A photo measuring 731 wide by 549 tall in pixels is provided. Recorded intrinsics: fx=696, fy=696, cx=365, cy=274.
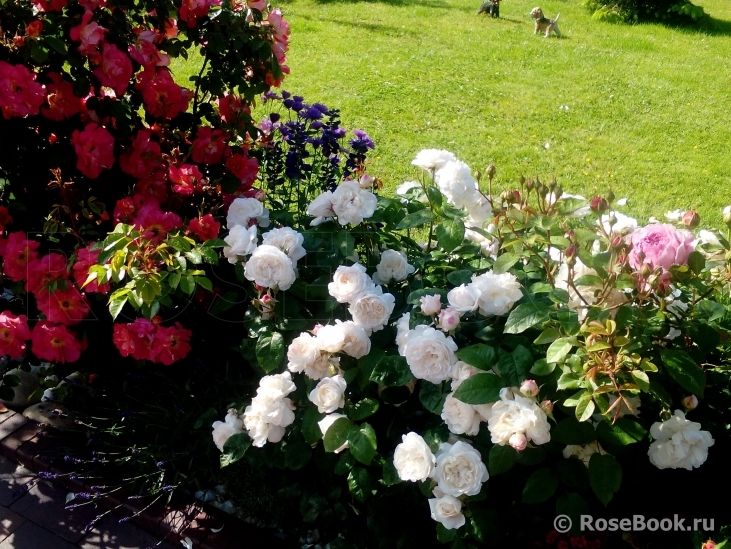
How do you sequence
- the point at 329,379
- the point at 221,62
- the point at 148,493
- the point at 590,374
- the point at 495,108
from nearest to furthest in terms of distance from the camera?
the point at 590,374 < the point at 329,379 < the point at 148,493 < the point at 221,62 < the point at 495,108

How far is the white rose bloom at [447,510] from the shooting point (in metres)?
1.67

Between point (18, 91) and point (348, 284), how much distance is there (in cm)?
114

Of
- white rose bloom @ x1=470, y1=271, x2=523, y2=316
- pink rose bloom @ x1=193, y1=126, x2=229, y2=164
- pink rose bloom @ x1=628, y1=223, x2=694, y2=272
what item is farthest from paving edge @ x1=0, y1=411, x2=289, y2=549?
pink rose bloom @ x1=628, y1=223, x2=694, y2=272

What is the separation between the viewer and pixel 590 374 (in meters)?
1.52

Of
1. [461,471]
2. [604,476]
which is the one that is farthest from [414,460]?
[604,476]

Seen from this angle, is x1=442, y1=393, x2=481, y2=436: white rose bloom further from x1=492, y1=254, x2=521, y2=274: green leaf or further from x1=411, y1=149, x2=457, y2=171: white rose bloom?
x1=411, y1=149, x2=457, y2=171: white rose bloom

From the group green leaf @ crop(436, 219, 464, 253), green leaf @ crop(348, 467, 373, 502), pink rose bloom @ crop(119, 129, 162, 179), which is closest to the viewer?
green leaf @ crop(348, 467, 373, 502)

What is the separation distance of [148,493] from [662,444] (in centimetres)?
157

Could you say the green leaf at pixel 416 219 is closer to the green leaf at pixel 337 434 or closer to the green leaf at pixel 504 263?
the green leaf at pixel 504 263

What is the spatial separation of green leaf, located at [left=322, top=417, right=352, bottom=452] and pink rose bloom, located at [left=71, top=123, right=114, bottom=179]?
3.65 ft

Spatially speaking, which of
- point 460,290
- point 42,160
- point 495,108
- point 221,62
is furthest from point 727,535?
point 495,108

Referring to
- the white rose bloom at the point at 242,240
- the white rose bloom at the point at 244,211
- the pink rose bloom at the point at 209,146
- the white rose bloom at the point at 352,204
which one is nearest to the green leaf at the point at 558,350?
the white rose bloom at the point at 352,204

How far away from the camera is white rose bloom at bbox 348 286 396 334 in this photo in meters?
1.82

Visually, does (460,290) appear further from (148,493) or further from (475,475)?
(148,493)
